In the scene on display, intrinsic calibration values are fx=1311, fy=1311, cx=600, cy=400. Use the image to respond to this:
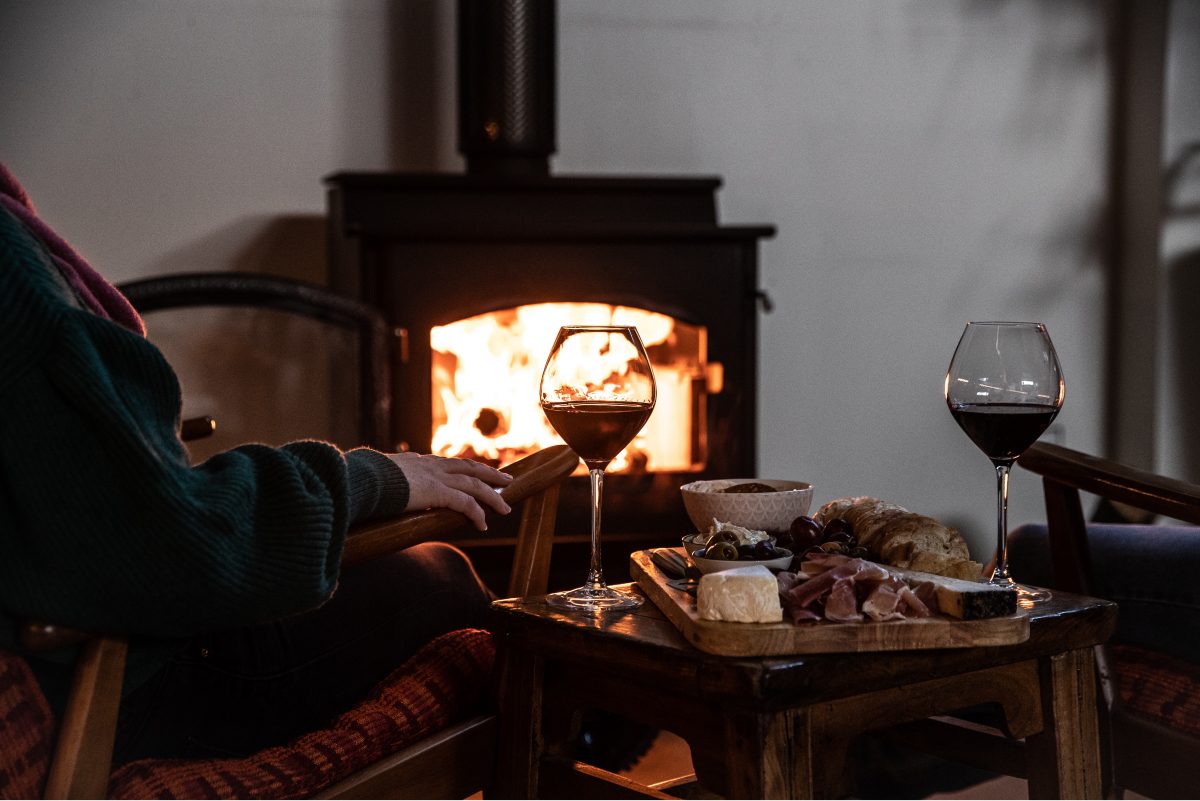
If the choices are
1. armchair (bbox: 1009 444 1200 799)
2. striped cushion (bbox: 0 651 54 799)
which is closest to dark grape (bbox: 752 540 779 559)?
armchair (bbox: 1009 444 1200 799)

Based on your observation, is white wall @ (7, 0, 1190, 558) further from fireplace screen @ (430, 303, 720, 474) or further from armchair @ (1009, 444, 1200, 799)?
armchair @ (1009, 444, 1200, 799)

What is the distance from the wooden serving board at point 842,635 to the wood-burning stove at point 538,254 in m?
1.60

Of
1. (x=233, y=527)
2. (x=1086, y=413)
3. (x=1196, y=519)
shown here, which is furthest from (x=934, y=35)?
(x=233, y=527)

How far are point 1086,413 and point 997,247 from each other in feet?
1.80

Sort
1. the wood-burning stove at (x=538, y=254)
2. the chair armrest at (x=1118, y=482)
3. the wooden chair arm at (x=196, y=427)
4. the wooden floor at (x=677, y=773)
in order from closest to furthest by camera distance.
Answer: the chair armrest at (x=1118, y=482) < the wooden chair arm at (x=196, y=427) < the wooden floor at (x=677, y=773) < the wood-burning stove at (x=538, y=254)

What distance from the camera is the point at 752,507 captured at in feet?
4.07

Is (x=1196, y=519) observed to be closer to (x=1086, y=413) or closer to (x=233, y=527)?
(x=233, y=527)

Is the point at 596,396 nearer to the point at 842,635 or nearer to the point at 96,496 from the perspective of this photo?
the point at 842,635

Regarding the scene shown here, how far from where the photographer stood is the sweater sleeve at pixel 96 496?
0.96 m

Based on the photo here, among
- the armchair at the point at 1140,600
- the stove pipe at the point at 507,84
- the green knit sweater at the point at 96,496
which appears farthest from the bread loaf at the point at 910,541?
the stove pipe at the point at 507,84

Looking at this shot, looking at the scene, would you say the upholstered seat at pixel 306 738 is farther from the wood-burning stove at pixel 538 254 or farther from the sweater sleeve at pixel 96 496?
the wood-burning stove at pixel 538 254

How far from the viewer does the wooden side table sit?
0.95 m

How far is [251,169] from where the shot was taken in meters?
2.83

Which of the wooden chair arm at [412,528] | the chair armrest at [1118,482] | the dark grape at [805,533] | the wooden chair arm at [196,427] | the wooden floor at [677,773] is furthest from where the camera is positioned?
the wooden floor at [677,773]
